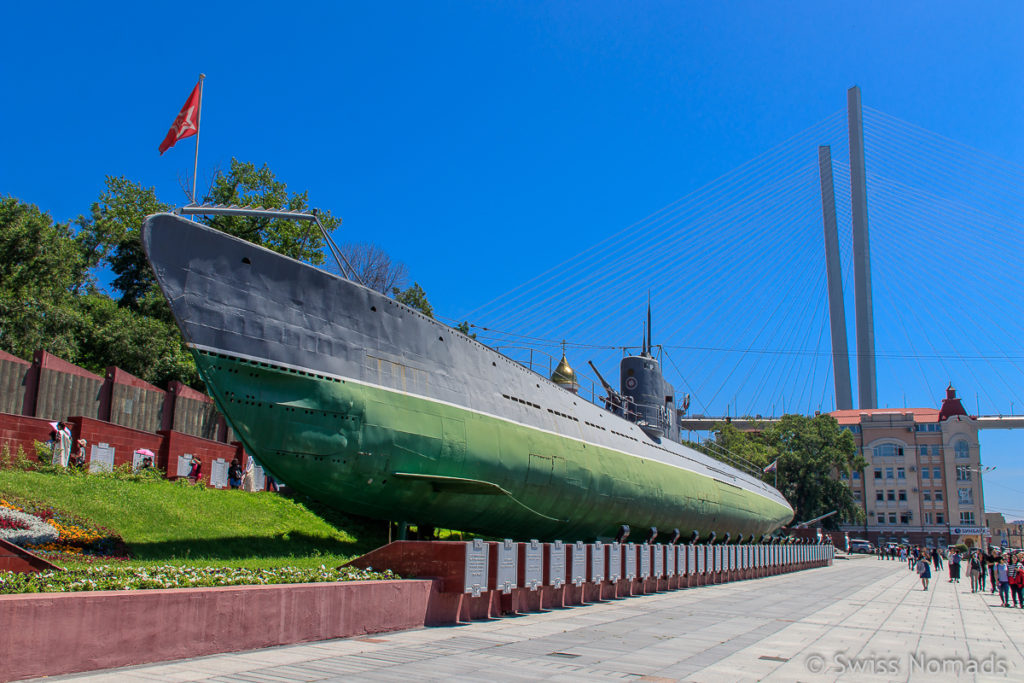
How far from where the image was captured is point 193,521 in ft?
56.0

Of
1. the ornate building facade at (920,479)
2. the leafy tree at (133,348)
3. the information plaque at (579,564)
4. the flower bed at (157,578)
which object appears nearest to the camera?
the flower bed at (157,578)

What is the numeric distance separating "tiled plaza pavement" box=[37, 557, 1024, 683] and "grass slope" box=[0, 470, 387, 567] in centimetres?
483

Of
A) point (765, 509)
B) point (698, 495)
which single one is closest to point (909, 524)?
point (765, 509)

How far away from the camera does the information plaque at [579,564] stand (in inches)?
586

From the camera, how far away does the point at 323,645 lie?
930 centimetres

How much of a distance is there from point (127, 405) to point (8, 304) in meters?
9.73

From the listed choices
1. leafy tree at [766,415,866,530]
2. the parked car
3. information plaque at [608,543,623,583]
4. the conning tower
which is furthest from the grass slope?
the parked car

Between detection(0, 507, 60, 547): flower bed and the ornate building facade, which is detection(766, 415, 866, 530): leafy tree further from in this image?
detection(0, 507, 60, 547): flower bed

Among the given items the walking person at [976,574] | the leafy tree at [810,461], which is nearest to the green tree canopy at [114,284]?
the walking person at [976,574]

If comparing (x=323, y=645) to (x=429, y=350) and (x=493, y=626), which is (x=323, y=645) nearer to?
(x=493, y=626)

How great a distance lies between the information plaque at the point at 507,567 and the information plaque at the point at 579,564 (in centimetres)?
221

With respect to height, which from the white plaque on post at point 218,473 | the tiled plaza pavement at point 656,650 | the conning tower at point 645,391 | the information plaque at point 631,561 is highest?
the conning tower at point 645,391

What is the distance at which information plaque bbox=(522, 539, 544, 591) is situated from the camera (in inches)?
519

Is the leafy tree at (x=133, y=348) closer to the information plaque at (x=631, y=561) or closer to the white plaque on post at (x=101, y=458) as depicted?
the white plaque on post at (x=101, y=458)
